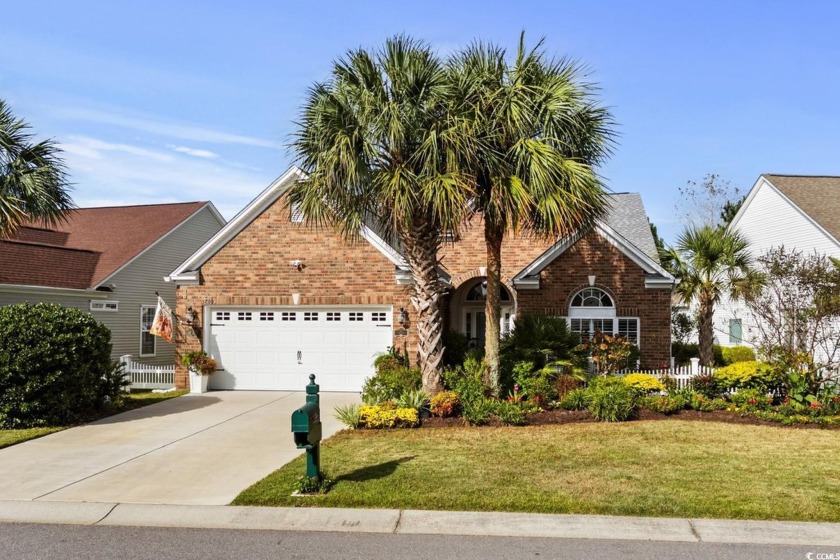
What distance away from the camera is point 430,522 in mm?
6980

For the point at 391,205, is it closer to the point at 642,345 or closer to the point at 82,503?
the point at 82,503

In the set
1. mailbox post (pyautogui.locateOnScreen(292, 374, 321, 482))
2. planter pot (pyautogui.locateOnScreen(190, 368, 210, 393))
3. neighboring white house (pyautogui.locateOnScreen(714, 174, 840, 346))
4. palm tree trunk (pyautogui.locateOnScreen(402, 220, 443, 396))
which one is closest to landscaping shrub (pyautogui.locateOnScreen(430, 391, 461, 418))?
palm tree trunk (pyautogui.locateOnScreen(402, 220, 443, 396))

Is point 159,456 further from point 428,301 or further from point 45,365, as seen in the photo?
point 428,301

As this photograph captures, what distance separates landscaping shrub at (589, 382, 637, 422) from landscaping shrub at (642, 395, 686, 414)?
412 millimetres

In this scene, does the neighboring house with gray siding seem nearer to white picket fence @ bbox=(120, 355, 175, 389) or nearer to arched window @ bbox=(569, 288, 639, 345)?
white picket fence @ bbox=(120, 355, 175, 389)

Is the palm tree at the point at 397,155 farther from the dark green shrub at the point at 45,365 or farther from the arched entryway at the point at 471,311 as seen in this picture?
the arched entryway at the point at 471,311

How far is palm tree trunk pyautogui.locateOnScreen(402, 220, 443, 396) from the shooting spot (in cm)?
1348

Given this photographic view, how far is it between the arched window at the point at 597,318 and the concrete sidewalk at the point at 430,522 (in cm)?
1150

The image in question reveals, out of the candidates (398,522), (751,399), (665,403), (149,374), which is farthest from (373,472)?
(149,374)

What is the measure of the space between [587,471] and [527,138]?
6.68m

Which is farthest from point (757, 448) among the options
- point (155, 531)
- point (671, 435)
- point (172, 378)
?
point (172, 378)

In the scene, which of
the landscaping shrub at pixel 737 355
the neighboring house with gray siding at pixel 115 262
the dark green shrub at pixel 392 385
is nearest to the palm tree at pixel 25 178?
the neighboring house with gray siding at pixel 115 262

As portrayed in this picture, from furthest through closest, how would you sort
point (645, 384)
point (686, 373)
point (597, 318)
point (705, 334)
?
point (705, 334) < point (597, 318) < point (686, 373) < point (645, 384)

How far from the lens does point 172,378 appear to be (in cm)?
1944
